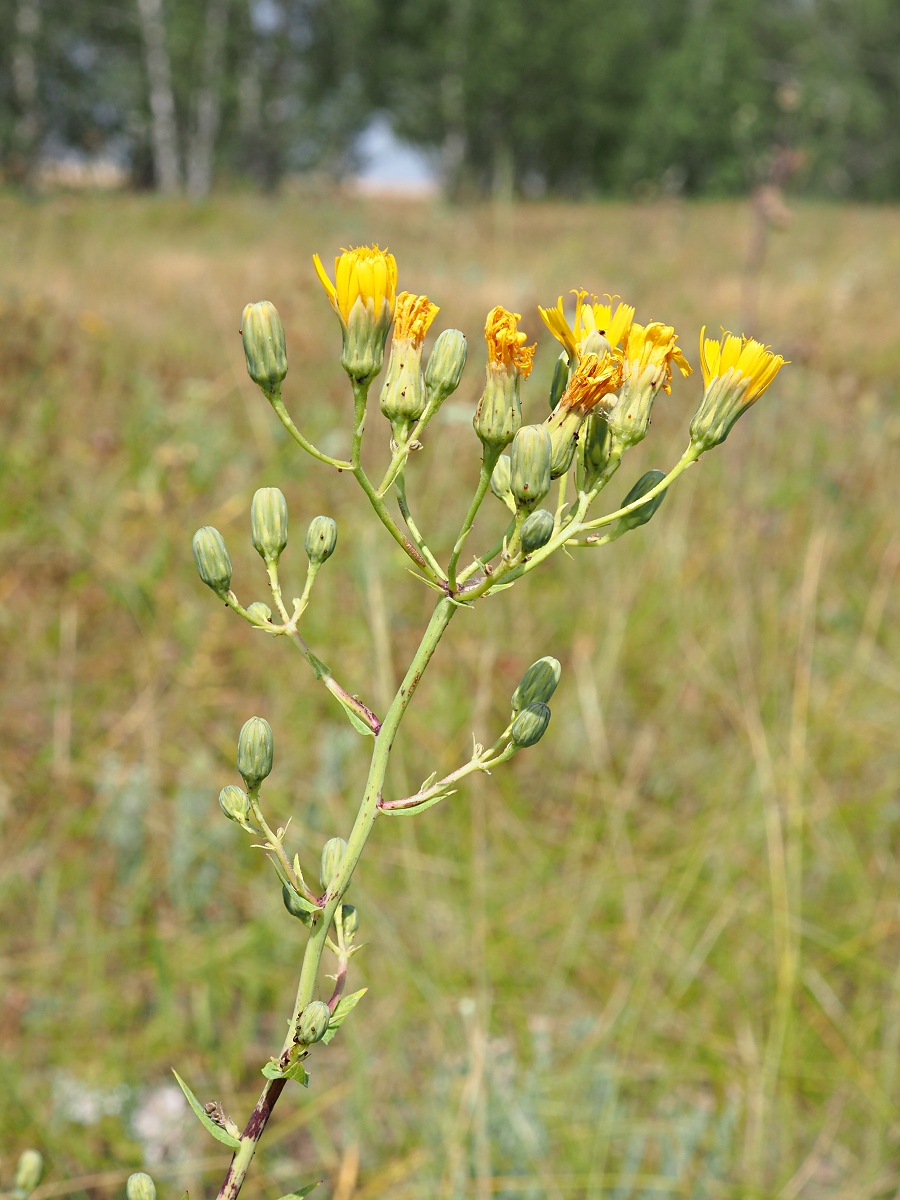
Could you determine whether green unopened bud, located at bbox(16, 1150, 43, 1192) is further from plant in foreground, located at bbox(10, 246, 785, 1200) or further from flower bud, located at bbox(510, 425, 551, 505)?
flower bud, located at bbox(510, 425, 551, 505)

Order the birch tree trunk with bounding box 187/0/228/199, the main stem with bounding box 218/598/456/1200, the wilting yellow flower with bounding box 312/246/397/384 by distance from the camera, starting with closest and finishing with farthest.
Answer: the main stem with bounding box 218/598/456/1200 → the wilting yellow flower with bounding box 312/246/397/384 → the birch tree trunk with bounding box 187/0/228/199

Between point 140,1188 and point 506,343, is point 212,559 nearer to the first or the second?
point 506,343

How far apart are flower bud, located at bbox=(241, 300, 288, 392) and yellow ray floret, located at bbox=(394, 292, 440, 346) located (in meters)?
0.15

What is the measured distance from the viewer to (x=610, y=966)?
3.03 meters

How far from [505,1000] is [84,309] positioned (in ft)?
21.6

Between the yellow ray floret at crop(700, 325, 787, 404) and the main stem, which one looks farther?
the yellow ray floret at crop(700, 325, 787, 404)

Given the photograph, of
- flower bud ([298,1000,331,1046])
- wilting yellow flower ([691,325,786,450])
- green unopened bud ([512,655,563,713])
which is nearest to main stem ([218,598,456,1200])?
flower bud ([298,1000,331,1046])

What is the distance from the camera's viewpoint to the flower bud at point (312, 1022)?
3.15 feet

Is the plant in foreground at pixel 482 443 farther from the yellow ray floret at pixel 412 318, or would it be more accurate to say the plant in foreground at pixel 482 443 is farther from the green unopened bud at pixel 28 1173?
the green unopened bud at pixel 28 1173

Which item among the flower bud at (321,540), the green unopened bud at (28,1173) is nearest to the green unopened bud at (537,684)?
the flower bud at (321,540)

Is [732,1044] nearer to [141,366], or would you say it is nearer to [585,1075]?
[585,1075]

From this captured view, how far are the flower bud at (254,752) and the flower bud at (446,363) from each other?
44 cm

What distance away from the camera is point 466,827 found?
3352 mm

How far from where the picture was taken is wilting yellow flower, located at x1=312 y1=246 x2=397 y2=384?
1.18 meters
